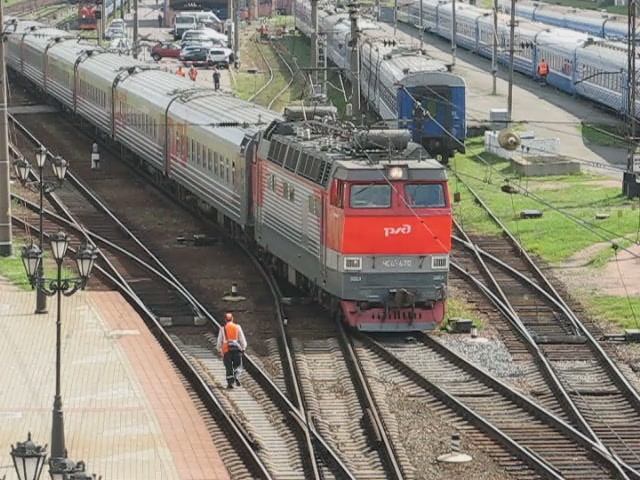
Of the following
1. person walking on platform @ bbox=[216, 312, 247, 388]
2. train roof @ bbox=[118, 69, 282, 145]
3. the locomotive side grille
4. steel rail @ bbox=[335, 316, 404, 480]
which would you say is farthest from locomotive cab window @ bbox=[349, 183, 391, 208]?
train roof @ bbox=[118, 69, 282, 145]

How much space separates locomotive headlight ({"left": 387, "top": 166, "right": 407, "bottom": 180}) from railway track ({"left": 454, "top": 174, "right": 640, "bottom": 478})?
3.62 m

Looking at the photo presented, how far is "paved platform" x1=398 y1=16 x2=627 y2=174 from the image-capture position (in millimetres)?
61988

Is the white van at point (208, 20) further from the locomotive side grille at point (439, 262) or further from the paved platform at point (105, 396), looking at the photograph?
the locomotive side grille at point (439, 262)

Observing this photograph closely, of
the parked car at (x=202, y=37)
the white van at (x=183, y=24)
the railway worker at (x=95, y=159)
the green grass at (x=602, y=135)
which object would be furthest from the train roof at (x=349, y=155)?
the white van at (x=183, y=24)

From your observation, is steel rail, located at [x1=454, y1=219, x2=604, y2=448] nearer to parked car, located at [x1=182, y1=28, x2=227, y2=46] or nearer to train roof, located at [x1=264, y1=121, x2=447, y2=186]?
train roof, located at [x1=264, y1=121, x2=447, y2=186]

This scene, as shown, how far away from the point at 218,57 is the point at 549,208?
49.4 meters

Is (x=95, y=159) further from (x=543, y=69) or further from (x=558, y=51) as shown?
(x=543, y=69)

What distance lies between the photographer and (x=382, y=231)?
31250mm

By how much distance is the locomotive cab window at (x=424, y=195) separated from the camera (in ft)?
103

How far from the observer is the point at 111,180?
5522cm

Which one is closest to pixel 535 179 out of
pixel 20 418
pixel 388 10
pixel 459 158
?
pixel 459 158

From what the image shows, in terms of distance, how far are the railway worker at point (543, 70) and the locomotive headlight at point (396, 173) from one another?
52.8 meters

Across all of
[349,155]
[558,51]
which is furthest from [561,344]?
[558,51]

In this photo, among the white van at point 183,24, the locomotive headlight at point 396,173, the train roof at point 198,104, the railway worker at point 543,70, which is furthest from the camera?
the white van at point 183,24
